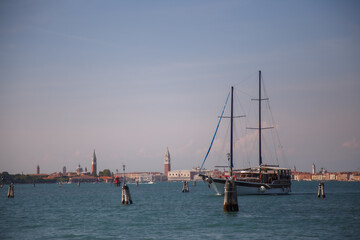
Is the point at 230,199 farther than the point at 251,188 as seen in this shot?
No

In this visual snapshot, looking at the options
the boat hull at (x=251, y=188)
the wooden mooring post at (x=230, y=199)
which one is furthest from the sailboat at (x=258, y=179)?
the wooden mooring post at (x=230, y=199)

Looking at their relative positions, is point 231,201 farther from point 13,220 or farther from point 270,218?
point 13,220

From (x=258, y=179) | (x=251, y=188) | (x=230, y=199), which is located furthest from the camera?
(x=258, y=179)

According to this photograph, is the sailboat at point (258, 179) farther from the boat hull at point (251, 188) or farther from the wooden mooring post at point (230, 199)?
the wooden mooring post at point (230, 199)

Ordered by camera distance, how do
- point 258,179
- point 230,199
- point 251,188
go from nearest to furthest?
point 230,199 < point 251,188 < point 258,179

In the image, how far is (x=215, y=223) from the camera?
3922 centimetres

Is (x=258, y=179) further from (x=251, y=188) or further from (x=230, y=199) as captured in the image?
(x=230, y=199)

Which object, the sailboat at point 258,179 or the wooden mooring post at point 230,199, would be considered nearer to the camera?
the wooden mooring post at point 230,199

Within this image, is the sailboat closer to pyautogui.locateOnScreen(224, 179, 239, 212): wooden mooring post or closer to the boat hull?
the boat hull

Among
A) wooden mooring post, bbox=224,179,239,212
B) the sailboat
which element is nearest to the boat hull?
the sailboat

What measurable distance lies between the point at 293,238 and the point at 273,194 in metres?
44.3

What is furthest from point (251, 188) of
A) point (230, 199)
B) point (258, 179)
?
point (230, 199)

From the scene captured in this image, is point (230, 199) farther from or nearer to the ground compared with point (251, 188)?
farther from the ground

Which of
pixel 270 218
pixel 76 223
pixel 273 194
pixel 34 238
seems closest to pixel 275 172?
pixel 273 194
